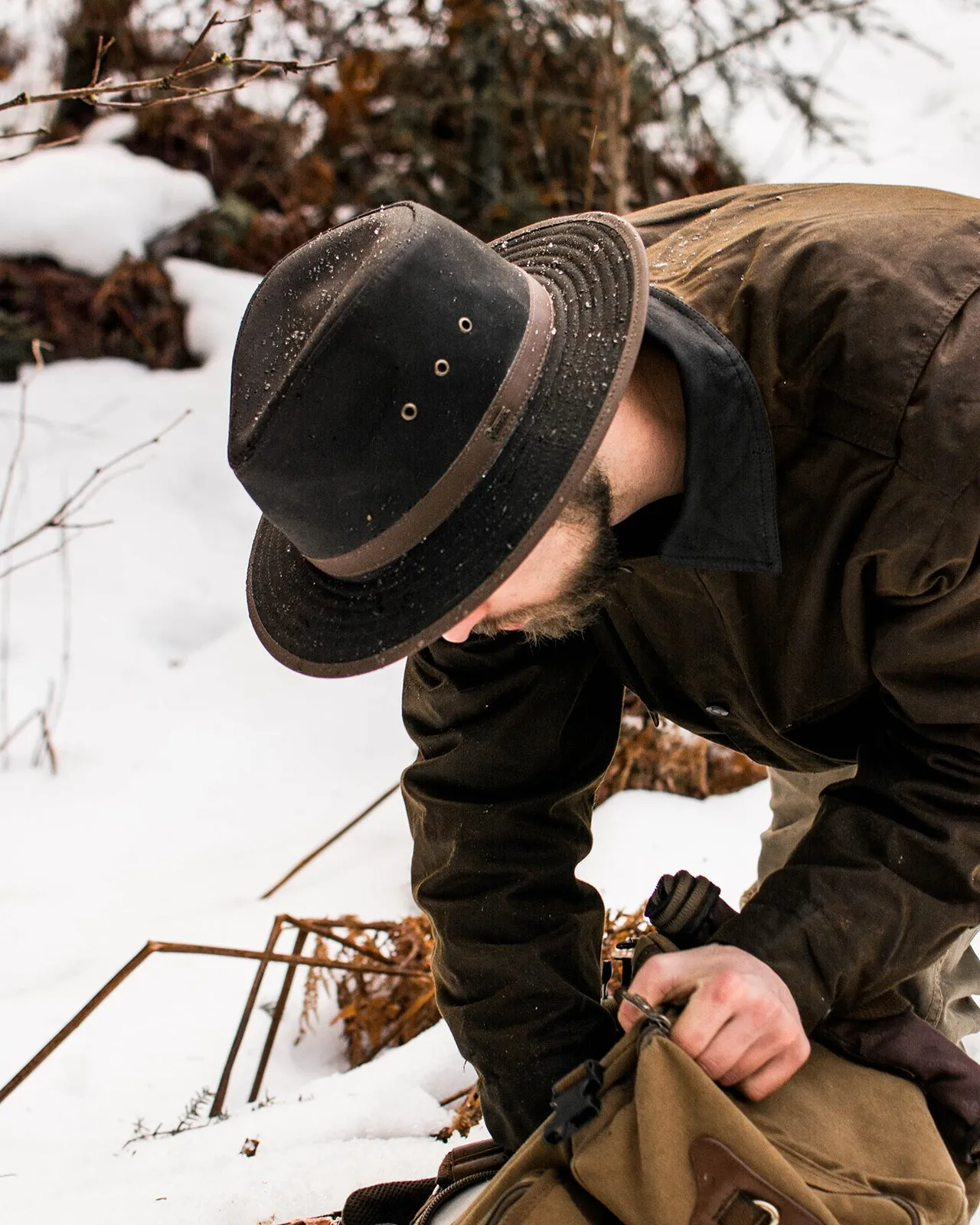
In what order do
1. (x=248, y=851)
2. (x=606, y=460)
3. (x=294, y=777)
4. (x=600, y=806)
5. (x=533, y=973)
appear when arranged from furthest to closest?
(x=294, y=777), (x=248, y=851), (x=600, y=806), (x=533, y=973), (x=606, y=460)

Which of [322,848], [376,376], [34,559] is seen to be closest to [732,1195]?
[376,376]

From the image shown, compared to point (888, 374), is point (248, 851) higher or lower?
lower

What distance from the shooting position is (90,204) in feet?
18.0

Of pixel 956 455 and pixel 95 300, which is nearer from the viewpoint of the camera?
pixel 956 455

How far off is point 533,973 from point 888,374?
0.98m

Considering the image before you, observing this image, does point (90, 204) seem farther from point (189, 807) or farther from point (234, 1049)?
point (234, 1049)

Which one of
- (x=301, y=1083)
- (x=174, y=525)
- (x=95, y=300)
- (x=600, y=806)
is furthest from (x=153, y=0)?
(x=301, y=1083)

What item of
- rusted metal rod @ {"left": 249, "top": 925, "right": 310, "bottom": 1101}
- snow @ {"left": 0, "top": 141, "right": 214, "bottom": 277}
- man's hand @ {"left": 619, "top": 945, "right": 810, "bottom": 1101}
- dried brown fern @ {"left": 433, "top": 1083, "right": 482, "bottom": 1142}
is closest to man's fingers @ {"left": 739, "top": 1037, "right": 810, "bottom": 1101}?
man's hand @ {"left": 619, "top": 945, "right": 810, "bottom": 1101}

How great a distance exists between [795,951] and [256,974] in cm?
125

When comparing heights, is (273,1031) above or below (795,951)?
below

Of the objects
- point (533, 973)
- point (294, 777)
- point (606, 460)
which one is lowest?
point (294, 777)

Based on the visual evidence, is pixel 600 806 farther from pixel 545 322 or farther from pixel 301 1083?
pixel 545 322

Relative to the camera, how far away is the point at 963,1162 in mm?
1433

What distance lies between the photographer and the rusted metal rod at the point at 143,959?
6.12 feet
